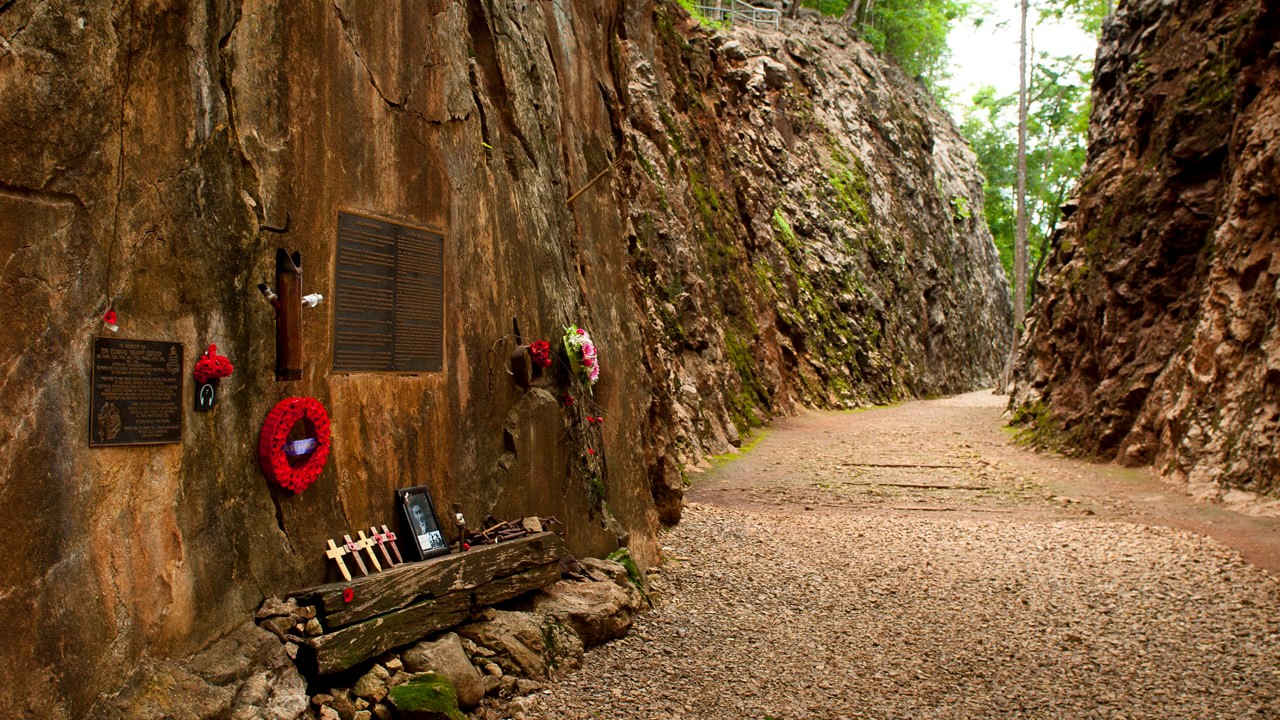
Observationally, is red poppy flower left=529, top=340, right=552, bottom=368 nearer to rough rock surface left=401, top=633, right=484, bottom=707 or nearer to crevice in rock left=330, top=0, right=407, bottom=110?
crevice in rock left=330, top=0, right=407, bottom=110

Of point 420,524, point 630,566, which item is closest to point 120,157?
point 420,524

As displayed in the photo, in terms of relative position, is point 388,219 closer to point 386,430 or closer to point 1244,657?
point 386,430

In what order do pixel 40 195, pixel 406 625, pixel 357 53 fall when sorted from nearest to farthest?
pixel 40 195 < pixel 406 625 < pixel 357 53

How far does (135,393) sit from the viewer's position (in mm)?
3617

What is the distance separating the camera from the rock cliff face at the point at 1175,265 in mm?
10898

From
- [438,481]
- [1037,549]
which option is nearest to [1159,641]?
[1037,549]

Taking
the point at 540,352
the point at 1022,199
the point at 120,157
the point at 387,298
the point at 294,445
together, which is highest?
the point at 1022,199

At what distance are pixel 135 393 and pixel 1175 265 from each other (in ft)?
48.2

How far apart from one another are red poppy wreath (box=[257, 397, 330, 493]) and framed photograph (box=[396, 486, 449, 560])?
0.61 meters

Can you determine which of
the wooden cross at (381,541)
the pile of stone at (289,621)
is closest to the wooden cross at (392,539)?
the wooden cross at (381,541)

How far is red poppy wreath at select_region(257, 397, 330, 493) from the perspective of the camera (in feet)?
13.7

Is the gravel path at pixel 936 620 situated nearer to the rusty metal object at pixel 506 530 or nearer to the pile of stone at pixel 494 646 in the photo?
the pile of stone at pixel 494 646

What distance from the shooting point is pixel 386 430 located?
4980 millimetres

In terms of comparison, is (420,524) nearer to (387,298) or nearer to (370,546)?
(370,546)
